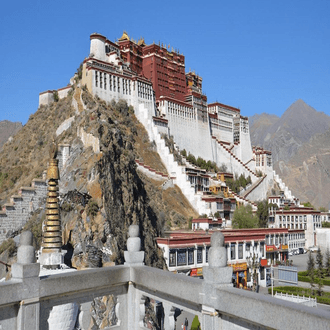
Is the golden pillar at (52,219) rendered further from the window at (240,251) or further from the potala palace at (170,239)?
the window at (240,251)

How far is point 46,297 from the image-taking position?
20.7 ft

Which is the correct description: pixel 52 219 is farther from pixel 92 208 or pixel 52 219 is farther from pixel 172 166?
pixel 172 166

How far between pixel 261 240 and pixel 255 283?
502 centimetres

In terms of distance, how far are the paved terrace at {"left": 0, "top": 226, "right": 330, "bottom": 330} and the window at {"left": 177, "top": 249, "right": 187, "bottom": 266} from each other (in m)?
24.7

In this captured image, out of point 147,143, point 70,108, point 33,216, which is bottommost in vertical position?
point 33,216

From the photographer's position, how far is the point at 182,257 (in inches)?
1257

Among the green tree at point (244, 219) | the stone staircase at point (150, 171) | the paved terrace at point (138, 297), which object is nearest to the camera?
the paved terrace at point (138, 297)

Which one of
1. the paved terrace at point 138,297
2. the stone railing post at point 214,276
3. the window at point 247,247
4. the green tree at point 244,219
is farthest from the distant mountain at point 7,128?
the stone railing post at point 214,276

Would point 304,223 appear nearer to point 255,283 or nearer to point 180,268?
point 255,283

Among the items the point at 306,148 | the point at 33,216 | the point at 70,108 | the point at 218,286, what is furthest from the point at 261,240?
the point at 306,148

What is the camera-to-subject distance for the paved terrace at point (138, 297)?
508 cm

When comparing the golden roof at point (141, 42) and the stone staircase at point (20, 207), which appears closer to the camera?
the stone staircase at point (20, 207)

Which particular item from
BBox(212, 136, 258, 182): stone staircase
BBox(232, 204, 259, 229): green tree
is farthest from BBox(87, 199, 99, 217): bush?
BBox(212, 136, 258, 182): stone staircase

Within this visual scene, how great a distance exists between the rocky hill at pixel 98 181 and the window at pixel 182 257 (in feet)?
4.94
